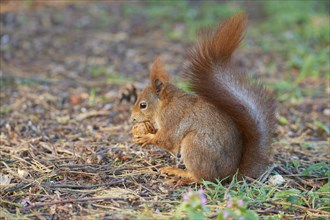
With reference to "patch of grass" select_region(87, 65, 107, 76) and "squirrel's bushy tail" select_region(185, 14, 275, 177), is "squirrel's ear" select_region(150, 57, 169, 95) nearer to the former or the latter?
"squirrel's bushy tail" select_region(185, 14, 275, 177)

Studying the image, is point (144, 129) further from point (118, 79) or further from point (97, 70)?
point (97, 70)

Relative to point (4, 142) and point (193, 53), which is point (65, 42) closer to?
point (4, 142)

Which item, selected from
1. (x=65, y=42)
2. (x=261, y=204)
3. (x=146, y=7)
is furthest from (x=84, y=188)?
(x=146, y=7)

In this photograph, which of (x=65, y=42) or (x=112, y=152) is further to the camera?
(x=65, y=42)

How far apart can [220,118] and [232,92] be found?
0.15m

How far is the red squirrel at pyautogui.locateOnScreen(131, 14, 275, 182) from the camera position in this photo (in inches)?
113

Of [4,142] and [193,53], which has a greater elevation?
[193,53]

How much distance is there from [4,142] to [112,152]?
72 centimetres

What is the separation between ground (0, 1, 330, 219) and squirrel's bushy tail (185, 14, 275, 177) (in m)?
0.19

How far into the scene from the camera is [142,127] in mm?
3225

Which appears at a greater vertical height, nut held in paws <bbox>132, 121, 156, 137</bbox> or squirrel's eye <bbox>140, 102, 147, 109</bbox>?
squirrel's eye <bbox>140, 102, 147, 109</bbox>

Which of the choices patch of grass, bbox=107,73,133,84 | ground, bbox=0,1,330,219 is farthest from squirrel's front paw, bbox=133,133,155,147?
patch of grass, bbox=107,73,133,84

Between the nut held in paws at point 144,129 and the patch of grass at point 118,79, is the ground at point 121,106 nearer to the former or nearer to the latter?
the patch of grass at point 118,79

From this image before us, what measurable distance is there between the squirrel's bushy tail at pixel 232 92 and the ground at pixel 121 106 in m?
0.19
